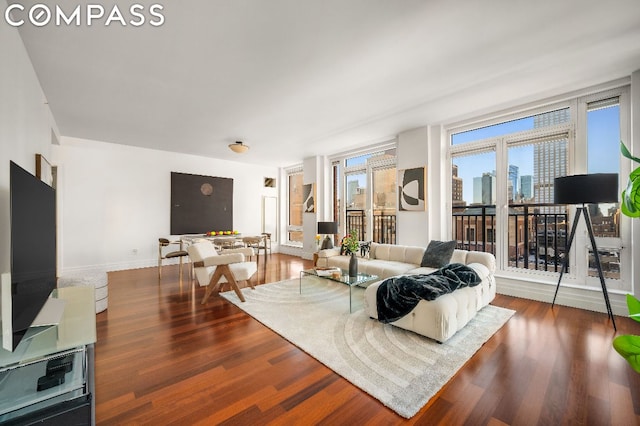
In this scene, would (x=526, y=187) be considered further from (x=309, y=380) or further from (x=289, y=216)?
(x=289, y=216)

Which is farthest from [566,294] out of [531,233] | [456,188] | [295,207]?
[295,207]

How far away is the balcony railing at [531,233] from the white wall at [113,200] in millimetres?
6510

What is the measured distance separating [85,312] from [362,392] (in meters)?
1.98

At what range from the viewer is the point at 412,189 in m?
4.84

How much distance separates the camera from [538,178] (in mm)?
3783

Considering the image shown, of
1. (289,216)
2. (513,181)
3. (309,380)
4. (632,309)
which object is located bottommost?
(309,380)

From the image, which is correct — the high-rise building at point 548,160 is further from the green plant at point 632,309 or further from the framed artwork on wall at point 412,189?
the green plant at point 632,309

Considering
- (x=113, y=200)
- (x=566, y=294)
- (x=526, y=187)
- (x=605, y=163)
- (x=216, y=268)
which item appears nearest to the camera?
(x=605, y=163)

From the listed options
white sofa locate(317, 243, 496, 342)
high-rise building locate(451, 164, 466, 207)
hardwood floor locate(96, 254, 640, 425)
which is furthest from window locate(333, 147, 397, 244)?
hardwood floor locate(96, 254, 640, 425)

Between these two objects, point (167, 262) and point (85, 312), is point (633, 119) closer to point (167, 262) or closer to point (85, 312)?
point (85, 312)

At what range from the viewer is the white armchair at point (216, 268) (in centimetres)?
352

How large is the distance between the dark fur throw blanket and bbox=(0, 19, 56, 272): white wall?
10.00 ft

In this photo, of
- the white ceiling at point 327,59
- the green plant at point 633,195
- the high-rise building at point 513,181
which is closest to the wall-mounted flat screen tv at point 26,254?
the white ceiling at point 327,59

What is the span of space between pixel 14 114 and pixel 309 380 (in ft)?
10.4
